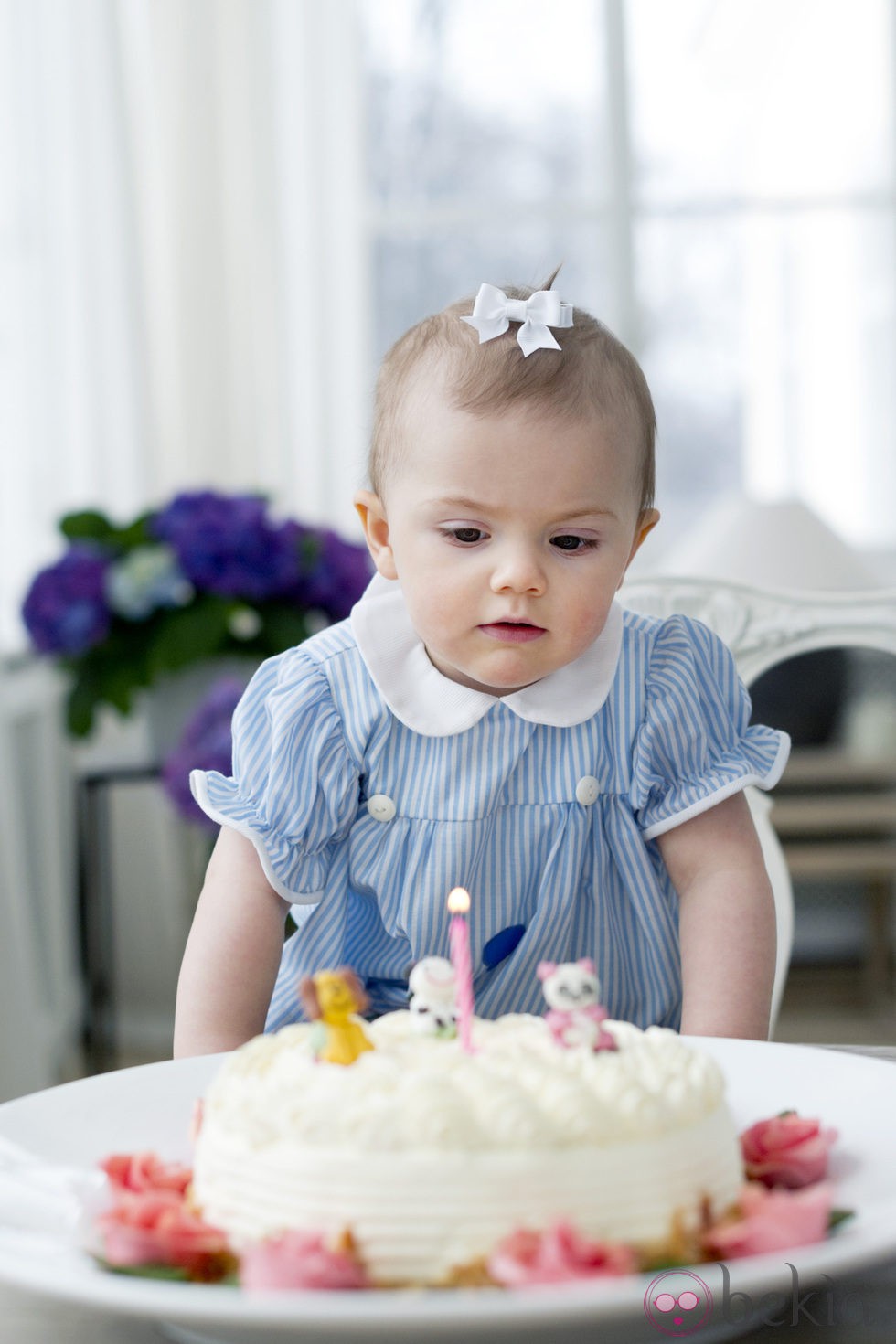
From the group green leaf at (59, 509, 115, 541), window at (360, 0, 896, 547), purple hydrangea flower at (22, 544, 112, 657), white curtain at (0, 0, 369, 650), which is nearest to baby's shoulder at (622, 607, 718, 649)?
purple hydrangea flower at (22, 544, 112, 657)

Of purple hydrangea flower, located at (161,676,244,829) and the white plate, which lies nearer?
the white plate

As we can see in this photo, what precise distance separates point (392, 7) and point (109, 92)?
2.62 feet

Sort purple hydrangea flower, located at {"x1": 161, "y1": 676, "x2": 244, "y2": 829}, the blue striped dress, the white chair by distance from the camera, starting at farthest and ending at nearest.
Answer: purple hydrangea flower, located at {"x1": 161, "y1": 676, "x2": 244, "y2": 829} < the white chair < the blue striped dress

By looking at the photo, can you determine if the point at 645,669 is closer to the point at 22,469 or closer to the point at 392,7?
the point at 22,469

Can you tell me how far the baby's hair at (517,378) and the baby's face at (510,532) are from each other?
1cm

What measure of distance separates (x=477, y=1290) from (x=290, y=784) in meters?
0.52

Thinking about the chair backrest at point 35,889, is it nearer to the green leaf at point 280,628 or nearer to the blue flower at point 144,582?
the blue flower at point 144,582

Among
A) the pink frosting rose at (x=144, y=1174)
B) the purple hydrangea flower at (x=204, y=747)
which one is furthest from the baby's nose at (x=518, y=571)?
the purple hydrangea flower at (x=204, y=747)

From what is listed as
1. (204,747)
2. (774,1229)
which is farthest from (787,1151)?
(204,747)

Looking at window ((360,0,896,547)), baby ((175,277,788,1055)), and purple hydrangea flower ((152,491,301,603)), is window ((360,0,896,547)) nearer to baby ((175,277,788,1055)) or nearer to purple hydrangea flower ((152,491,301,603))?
purple hydrangea flower ((152,491,301,603))

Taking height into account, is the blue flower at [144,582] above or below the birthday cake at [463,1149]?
below

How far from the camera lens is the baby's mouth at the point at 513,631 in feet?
3.00

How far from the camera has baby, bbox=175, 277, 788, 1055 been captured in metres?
0.90

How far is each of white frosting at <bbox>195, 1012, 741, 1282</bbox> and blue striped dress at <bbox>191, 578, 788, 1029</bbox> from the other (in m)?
0.42
